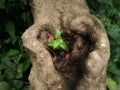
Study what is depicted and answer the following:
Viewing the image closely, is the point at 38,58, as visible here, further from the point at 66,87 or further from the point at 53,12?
the point at 53,12

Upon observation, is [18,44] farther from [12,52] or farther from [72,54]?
[72,54]

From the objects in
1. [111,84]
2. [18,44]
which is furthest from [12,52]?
[111,84]

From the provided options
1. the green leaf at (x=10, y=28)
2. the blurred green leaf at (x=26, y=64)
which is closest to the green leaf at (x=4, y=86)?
the blurred green leaf at (x=26, y=64)

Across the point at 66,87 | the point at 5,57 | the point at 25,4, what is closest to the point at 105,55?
the point at 66,87

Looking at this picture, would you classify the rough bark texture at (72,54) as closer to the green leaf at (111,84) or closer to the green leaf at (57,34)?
the green leaf at (57,34)

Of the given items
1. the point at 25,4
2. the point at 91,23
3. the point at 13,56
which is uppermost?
the point at 91,23

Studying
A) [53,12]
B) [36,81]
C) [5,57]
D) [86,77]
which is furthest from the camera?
[5,57]
